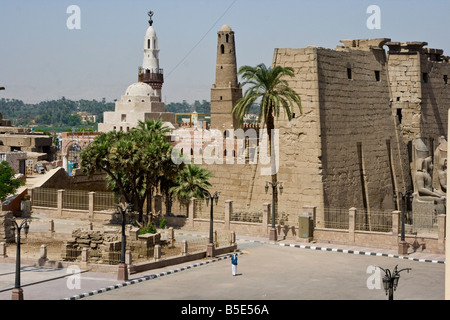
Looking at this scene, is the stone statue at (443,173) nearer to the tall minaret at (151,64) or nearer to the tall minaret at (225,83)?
the tall minaret at (225,83)

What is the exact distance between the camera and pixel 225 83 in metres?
80.8

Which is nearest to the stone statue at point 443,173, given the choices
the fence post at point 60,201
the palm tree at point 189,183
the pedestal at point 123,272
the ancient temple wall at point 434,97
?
the ancient temple wall at point 434,97

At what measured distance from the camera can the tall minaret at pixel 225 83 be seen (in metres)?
80.4

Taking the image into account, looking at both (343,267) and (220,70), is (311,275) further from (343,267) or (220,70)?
(220,70)

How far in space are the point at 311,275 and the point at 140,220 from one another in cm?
1224

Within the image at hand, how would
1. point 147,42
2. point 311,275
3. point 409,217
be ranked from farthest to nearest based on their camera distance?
point 147,42 < point 409,217 < point 311,275

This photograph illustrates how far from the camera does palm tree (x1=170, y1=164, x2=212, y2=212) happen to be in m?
39.0

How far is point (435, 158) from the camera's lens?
46062 mm

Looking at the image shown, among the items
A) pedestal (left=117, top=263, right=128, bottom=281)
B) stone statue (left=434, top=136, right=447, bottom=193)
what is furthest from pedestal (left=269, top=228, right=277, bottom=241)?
pedestal (left=117, top=263, right=128, bottom=281)

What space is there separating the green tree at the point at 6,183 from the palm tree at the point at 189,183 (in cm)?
872

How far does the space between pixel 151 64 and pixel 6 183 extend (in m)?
65.7

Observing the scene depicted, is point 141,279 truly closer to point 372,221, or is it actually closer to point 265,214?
point 265,214

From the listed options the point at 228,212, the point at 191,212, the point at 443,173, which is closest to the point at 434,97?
the point at 443,173
